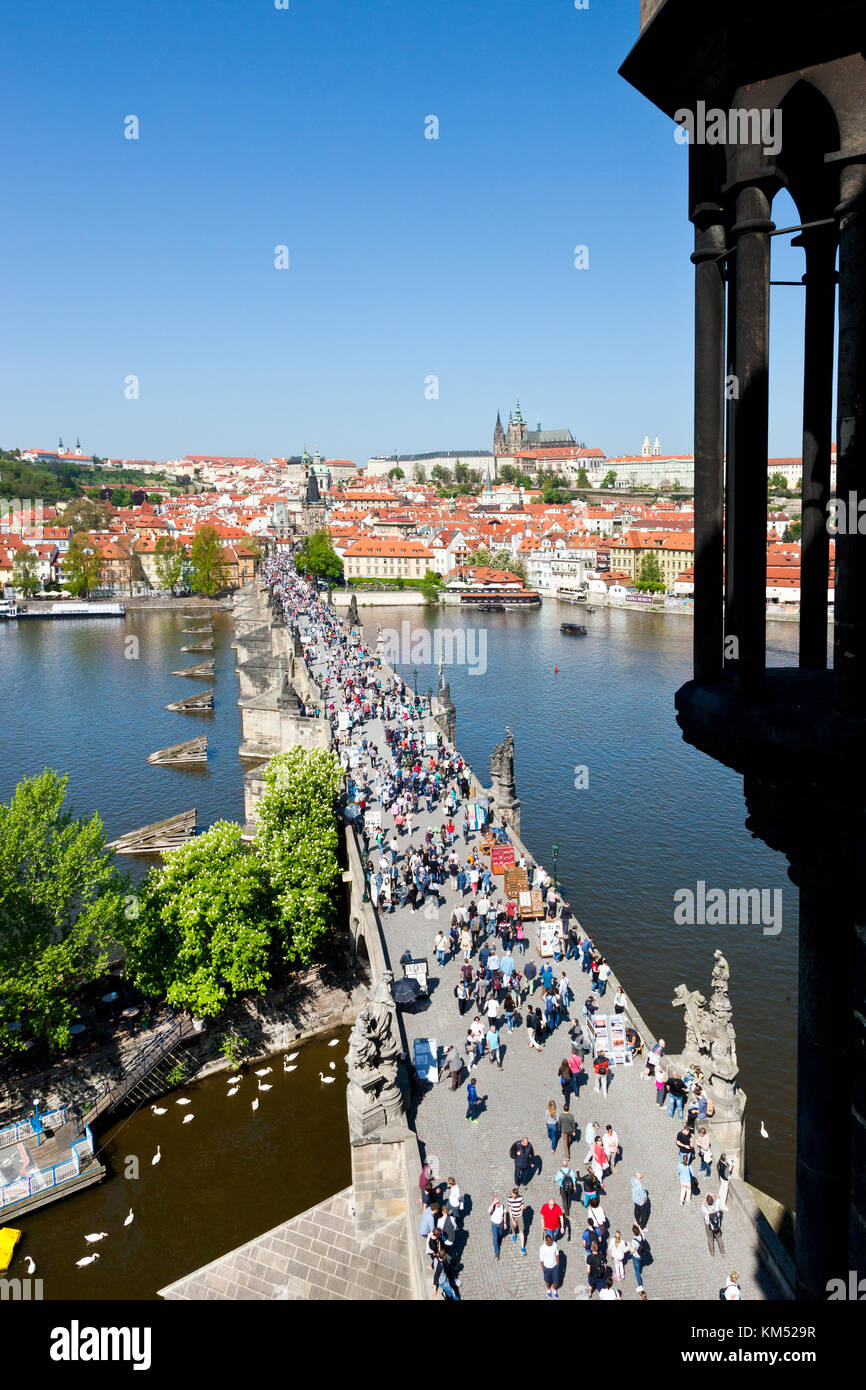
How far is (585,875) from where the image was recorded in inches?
1054

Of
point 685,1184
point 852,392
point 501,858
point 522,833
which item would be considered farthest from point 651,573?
point 852,392

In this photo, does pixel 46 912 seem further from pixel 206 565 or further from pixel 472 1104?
pixel 206 565

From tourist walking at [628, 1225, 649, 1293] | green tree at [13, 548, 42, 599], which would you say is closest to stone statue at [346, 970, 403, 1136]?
tourist walking at [628, 1225, 649, 1293]

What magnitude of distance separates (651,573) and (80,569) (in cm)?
5998

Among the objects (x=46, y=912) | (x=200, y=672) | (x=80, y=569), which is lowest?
(x=46, y=912)

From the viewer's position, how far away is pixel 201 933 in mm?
19016

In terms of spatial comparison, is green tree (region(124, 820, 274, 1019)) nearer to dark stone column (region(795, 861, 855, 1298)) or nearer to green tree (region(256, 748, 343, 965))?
green tree (region(256, 748, 343, 965))

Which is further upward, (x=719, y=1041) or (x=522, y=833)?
(x=719, y=1041)

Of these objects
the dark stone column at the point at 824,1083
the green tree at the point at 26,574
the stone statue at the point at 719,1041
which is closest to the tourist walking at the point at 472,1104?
the stone statue at the point at 719,1041

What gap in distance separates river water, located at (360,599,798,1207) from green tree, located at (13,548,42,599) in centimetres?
5024

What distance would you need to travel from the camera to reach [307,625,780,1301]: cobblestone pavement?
977 centimetres

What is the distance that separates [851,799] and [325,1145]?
1625cm

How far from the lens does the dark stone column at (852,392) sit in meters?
2.99
